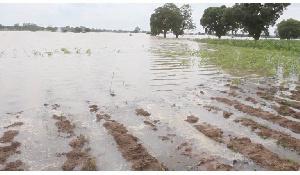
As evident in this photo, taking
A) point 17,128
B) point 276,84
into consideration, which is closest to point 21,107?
point 17,128

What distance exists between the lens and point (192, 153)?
5727mm

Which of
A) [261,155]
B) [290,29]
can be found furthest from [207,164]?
[290,29]

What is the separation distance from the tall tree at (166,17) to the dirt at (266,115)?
255 ft

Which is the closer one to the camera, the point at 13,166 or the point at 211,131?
the point at 13,166

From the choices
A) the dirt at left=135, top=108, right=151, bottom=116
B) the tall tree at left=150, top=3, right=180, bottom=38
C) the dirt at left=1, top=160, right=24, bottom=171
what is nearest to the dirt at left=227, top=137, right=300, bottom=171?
the dirt at left=135, top=108, right=151, bottom=116

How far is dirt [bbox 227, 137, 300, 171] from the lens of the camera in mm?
5043

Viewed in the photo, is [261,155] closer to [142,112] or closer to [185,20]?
[142,112]

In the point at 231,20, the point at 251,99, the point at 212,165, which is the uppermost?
the point at 231,20

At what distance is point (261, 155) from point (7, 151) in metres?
5.17

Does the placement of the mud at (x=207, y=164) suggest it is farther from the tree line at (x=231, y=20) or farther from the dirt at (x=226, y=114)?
the tree line at (x=231, y=20)

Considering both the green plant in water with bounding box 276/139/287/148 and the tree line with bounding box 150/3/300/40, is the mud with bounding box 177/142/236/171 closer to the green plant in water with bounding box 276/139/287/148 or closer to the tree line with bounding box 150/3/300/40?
the green plant in water with bounding box 276/139/287/148

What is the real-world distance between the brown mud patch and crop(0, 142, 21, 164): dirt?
1128 millimetres

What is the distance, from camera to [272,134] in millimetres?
6645

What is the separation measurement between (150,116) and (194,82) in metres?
5.55
